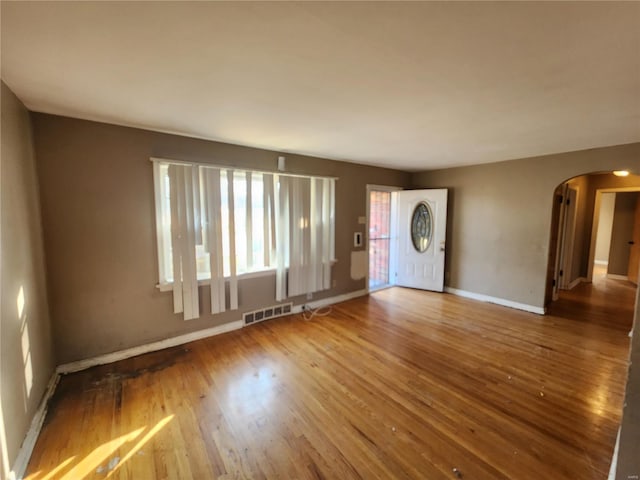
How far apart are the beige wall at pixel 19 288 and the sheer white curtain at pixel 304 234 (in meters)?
2.32

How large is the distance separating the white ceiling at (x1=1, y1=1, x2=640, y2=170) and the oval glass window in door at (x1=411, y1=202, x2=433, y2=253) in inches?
100

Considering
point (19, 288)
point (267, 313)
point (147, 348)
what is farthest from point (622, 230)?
point (19, 288)

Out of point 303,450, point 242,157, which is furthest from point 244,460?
point 242,157

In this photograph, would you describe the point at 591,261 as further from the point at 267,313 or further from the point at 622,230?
the point at 267,313

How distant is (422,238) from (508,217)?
1445 millimetres

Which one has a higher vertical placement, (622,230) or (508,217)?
(508,217)

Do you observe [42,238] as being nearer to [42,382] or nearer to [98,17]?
[42,382]

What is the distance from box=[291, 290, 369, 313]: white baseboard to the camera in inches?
162

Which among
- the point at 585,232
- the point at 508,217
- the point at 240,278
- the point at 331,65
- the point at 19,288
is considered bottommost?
the point at 240,278

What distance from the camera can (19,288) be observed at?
179 cm

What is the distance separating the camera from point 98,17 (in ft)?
3.83

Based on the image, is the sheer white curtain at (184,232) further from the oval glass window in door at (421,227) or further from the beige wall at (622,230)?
the beige wall at (622,230)

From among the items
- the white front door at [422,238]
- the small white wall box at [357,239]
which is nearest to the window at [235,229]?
the small white wall box at [357,239]

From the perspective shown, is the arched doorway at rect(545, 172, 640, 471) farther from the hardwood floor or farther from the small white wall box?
the small white wall box
